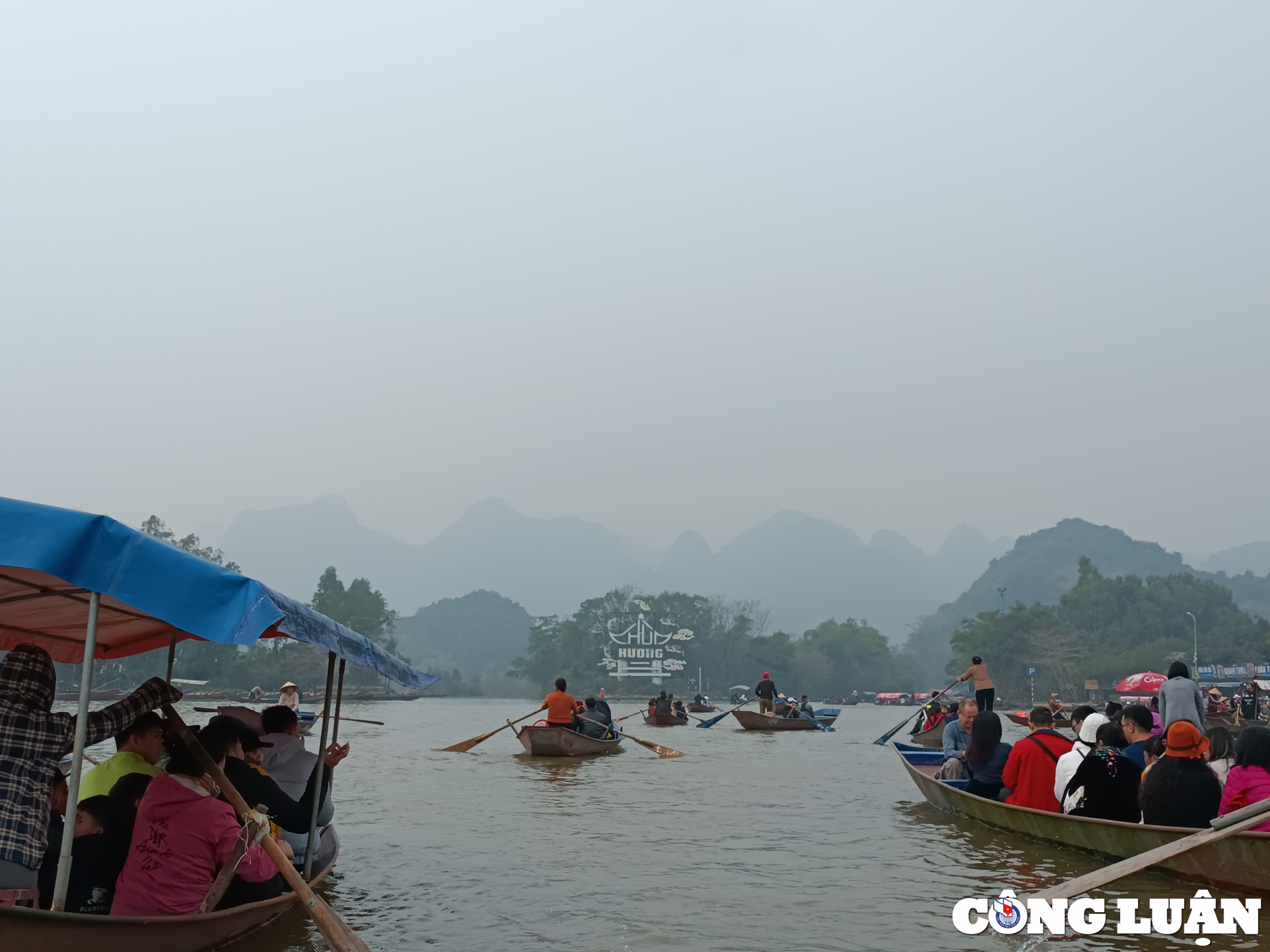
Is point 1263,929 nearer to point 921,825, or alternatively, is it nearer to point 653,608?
point 921,825

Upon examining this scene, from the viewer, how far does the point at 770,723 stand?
107 ft

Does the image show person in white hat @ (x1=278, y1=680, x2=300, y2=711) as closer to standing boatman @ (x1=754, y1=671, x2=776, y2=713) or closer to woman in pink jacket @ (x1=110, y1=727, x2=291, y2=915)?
woman in pink jacket @ (x1=110, y1=727, x2=291, y2=915)

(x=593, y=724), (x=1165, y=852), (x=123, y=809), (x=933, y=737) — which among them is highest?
(x=123, y=809)

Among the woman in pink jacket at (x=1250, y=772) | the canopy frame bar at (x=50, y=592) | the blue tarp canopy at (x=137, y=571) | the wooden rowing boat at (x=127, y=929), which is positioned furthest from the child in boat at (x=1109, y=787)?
the canopy frame bar at (x=50, y=592)

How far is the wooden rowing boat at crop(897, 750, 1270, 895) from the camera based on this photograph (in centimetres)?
703

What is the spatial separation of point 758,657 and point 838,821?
12487 centimetres

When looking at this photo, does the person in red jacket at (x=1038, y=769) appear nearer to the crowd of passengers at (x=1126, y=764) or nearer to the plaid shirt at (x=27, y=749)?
the crowd of passengers at (x=1126, y=764)

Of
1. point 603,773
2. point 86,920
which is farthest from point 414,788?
point 86,920

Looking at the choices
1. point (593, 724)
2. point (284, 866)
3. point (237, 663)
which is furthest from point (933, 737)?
point (237, 663)

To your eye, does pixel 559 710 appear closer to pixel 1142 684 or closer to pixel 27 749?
pixel 27 749

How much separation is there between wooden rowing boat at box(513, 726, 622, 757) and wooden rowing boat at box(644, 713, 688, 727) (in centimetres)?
1568

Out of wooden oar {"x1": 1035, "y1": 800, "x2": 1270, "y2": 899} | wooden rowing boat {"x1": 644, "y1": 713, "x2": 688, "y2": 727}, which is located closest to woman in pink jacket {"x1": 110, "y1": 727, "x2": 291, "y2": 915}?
wooden oar {"x1": 1035, "y1": 800, "x2": 1270, "y2": 899}

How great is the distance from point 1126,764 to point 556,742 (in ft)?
42.4

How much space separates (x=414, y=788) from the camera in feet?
50.4
